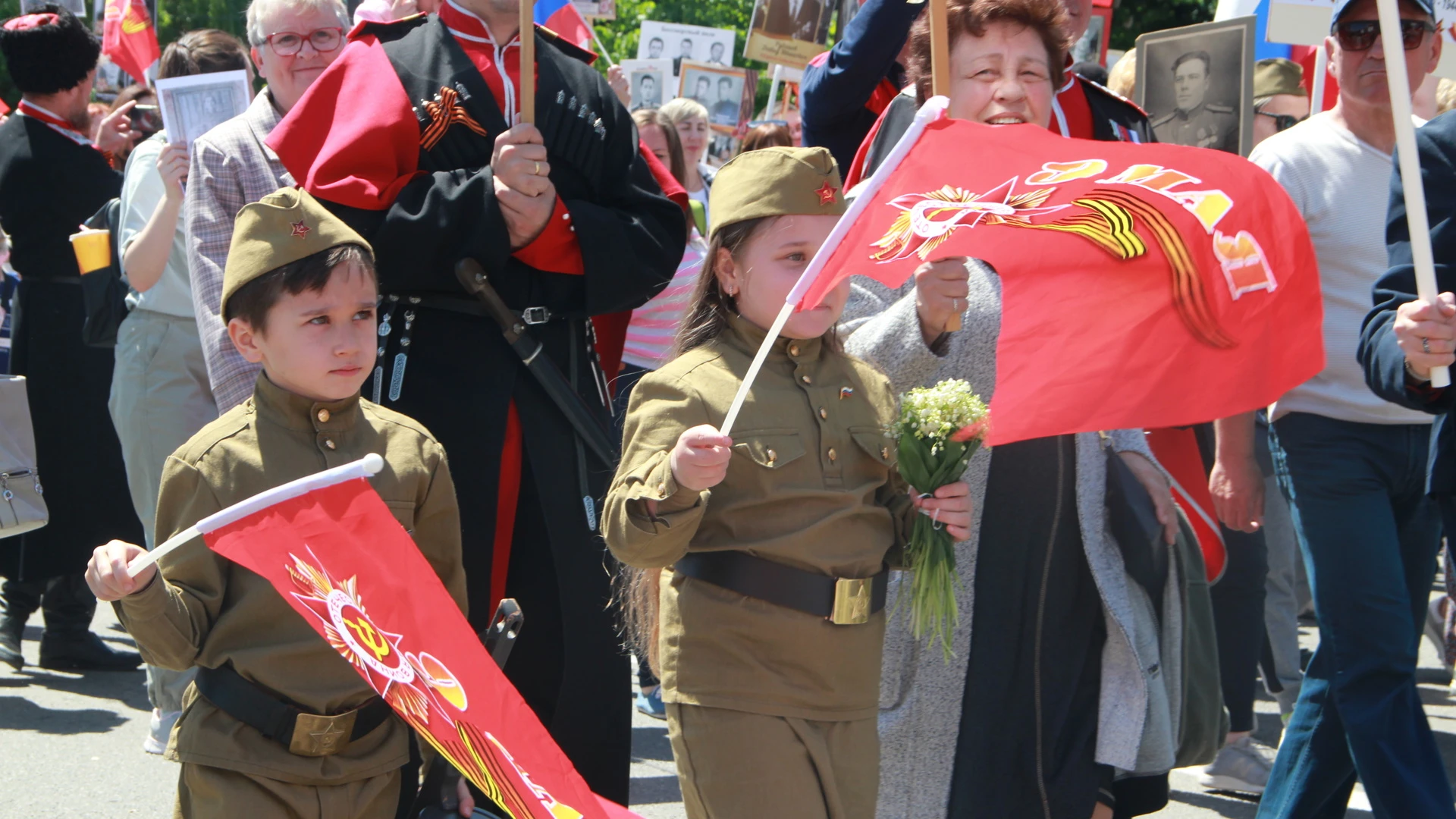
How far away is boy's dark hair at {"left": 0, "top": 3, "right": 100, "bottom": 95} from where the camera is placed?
22.7ft

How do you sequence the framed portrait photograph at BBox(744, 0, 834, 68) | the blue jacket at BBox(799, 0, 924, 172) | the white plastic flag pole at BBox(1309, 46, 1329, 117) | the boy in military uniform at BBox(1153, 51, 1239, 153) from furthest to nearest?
Answer: the framed portrait photograph at BBox(744, 0, 834, 68), the white plastic flag pole at BBox(1309, 46, 1329, 117), the boy in military uniform at BBox(1153, 51, 1239, 153), the blue jacket at BBox(799, 0, 924, 172)

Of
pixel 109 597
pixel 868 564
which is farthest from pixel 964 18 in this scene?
pixel 109 597

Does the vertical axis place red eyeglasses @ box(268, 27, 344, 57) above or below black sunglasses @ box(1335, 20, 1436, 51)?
above

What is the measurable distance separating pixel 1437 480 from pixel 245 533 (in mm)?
2500

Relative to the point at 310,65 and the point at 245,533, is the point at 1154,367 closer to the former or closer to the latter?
the point at 245,533

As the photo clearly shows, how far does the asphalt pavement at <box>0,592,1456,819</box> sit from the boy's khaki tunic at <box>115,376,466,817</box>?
0.98 m

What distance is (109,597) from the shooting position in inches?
111

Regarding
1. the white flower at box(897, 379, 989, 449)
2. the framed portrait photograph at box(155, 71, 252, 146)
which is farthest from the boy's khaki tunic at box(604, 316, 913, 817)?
the framed portrait photograph at box(155, 71, 252, 146)

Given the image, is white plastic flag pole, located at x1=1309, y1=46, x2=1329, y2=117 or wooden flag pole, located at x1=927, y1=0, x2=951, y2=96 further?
white plastic flag pole, located at x1=1309, y1=46, x2=1329, y2=117

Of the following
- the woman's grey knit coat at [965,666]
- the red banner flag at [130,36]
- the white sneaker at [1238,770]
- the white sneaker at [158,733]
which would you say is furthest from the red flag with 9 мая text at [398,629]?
the red banner flag at [130,36]

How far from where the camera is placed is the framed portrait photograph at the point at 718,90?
1207 centimetres

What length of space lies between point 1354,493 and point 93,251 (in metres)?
4.29

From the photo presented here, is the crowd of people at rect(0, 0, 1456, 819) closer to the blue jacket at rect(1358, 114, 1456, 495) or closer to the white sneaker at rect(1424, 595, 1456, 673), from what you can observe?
the blue jacket at rect(1358, 114, 1456, 495)

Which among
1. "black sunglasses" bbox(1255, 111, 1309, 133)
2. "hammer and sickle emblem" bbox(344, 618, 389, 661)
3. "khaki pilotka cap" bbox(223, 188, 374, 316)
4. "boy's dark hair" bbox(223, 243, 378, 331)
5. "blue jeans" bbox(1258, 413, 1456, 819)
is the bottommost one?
"blue jeans" bbox(1258, 413, 1456, 819)
